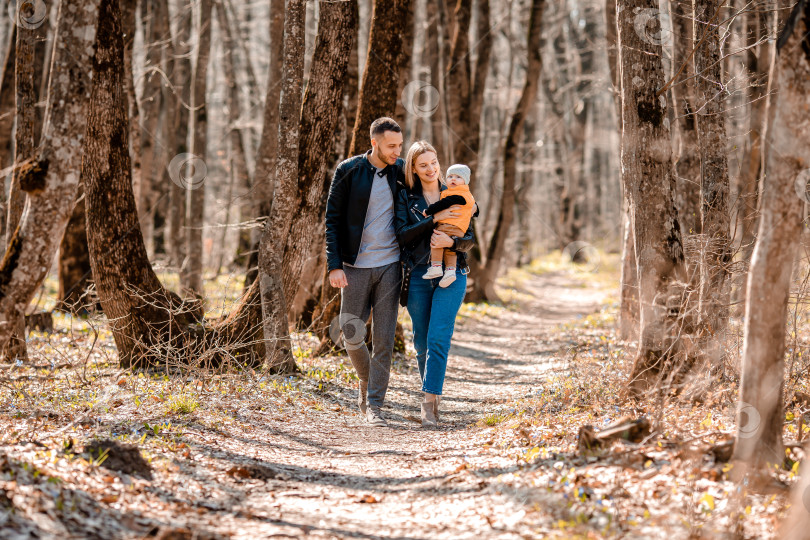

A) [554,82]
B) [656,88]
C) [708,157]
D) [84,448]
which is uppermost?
[554,82]

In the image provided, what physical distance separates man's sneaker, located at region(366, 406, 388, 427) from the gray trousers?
0.66 ft

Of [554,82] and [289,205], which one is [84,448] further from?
[554,82]

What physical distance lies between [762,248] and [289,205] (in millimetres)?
4651

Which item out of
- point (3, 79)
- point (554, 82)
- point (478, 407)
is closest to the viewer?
point (478, 407)

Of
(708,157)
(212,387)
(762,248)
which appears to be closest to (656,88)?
(708,157)

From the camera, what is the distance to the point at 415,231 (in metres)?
5.53

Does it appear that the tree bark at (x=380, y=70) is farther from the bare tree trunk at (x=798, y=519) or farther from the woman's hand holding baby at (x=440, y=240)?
the bare tree trunk at (x=798, y=519)

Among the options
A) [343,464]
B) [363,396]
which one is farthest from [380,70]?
[343,464]

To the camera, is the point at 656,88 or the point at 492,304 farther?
the point at 492,304

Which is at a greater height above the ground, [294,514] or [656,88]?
[656,88]

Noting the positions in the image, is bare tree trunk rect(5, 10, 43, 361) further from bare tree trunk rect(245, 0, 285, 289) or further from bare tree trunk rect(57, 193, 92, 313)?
bare tree trunk rect(245, 0, 285, 289)

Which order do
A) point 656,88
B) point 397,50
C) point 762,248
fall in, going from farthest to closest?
point 397,50, point 656,88, point 762,248

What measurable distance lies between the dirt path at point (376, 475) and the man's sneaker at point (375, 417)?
10 centimetres

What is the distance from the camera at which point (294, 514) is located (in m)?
3.74
